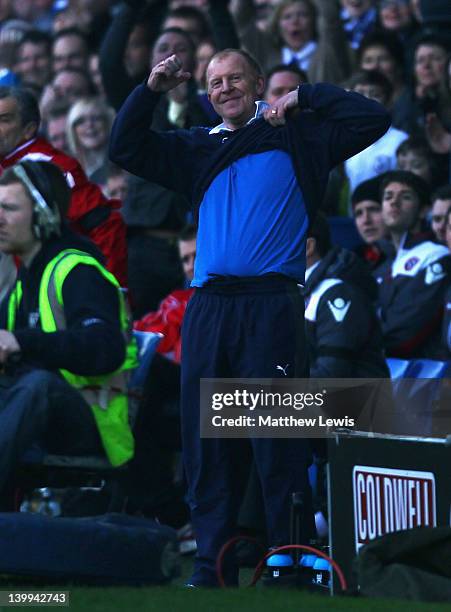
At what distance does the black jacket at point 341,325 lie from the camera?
23.4 ft

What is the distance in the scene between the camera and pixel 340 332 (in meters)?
7.14

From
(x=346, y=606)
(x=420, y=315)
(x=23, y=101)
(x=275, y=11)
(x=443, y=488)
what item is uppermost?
(x=275, y=11)

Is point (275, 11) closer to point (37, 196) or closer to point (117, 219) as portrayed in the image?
point (117, 219)

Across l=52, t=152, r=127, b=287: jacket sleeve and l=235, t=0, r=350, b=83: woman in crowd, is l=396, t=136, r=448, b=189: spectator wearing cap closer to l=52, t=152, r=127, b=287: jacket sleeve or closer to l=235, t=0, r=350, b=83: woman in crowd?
l=235, t=0, r=350, b=83: woman in crowd

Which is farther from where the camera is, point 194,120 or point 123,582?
point 194,120

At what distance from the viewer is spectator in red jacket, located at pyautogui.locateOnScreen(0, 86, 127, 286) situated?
7730 mm

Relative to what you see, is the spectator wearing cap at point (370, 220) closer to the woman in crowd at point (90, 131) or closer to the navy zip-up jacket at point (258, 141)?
the woman in crowd at point (90, 131)

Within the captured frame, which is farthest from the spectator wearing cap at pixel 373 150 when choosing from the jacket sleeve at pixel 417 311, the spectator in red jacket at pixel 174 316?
the jacket sleeve at pixel 417 311

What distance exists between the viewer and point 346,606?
14.6 feet

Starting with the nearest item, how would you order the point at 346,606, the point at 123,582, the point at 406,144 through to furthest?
the point at 346,606 → the point at 123,582 → the point at 406,144

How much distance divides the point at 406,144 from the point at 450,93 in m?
0.52

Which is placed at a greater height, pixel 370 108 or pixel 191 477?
pixel 370 108

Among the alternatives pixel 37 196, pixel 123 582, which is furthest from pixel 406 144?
pixel 123 582

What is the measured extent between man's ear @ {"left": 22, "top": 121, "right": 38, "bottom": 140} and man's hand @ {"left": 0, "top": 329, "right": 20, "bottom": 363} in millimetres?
2313
